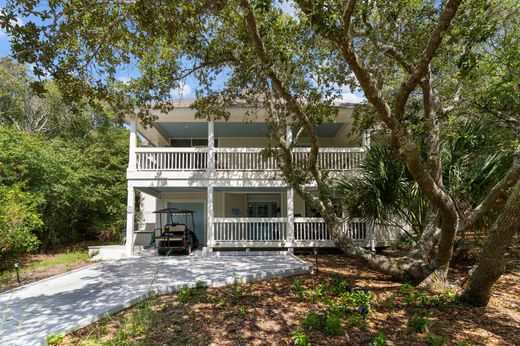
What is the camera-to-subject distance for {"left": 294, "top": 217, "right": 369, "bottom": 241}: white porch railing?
1296 centimetres

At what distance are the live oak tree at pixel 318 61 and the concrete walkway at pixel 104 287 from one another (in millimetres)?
2966

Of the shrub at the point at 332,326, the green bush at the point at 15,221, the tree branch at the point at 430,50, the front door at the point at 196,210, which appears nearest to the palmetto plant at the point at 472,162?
the tree branch at the point at 430,50

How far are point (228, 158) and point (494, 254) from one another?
991 cm

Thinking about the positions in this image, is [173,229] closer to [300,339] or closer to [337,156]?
[337,156]

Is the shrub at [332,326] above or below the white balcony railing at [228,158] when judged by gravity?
below

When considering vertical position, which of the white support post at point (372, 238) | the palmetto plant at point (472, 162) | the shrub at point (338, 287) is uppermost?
the palmetto plant at point (472, 162)

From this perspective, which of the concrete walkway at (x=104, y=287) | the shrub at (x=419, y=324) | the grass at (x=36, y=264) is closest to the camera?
the shrub at (x=419, y=324)

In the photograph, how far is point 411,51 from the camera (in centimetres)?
814

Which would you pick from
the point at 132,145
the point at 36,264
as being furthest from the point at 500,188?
the point at 36,264

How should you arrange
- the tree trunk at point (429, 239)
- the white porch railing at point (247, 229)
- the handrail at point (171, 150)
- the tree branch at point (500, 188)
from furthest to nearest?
the handrail at point (171, 150) → the white porch railing at point (247, 229) → the tree trunk at point (429, 239) → the tree branch at point (500, 188)

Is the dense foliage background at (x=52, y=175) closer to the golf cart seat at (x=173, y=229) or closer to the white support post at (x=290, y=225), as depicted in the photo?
the golf cart seat at (x=173, y=229)

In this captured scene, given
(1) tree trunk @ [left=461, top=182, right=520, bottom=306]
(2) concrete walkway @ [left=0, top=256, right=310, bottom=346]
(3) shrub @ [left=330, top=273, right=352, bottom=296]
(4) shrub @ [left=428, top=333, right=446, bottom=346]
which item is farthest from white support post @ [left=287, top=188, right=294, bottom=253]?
(4) shrub @ [left=428, top=333, right=446, bottom=346]

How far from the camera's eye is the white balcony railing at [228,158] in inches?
524

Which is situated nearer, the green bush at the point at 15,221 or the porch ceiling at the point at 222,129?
the green bush at the point at 15,221
